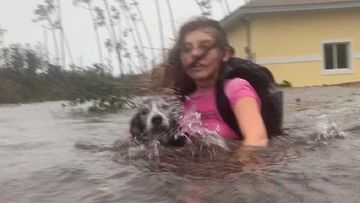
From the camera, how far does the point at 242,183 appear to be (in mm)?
2922

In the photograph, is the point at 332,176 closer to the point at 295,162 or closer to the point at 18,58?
the point at 295,162

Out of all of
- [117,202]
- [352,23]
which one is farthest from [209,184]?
[352,23]

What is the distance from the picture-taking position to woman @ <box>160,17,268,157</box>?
3.86 metres

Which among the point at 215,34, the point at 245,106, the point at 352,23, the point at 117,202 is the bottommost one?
the point at 117,202

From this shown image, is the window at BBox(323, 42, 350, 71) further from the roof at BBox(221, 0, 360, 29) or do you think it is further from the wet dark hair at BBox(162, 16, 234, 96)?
the wet dark hair at BBox(162, 16, 234, 96)

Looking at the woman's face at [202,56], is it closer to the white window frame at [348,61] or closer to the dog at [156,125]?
the dog at [156,125]

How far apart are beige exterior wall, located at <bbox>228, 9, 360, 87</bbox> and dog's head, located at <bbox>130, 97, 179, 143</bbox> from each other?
18.0m

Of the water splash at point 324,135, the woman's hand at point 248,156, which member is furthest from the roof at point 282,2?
the woman's hand at point 248,156

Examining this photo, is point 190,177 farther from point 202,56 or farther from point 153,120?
point 202,56

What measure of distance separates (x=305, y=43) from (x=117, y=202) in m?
20.1

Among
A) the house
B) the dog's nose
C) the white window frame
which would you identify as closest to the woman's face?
the dog's nose

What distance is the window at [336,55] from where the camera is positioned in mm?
22413

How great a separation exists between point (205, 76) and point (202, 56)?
0.13 m

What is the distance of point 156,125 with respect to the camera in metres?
3.82
